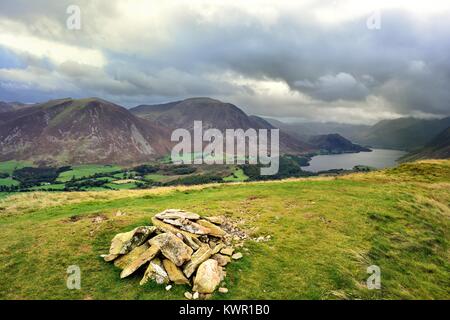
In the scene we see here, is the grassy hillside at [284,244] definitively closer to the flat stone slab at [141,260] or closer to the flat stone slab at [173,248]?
the flat stone slab at [141,260]

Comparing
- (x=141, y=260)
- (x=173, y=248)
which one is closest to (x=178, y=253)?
(x=173, y=248)

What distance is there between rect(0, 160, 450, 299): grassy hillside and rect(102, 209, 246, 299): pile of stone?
1.99 ft

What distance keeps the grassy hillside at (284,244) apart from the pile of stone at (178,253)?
0.61 meters

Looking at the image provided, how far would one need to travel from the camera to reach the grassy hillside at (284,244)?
14.9 metres

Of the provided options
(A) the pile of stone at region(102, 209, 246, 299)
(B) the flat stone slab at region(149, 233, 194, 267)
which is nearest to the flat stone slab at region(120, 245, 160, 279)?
(A) the pile of stone at region(102, 209, 246, 299)

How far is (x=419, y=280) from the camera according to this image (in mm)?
17016

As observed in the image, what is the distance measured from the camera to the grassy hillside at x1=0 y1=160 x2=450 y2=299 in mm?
14922

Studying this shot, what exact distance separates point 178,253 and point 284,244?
7725 millimetres

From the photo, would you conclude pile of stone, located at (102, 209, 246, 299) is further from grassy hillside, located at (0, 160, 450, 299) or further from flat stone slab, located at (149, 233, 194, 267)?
grassy hillside, located at (0, 160, 450, 299)

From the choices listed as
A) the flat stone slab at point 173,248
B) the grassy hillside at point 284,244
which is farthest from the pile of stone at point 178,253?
the grassy hillside at point 284,244

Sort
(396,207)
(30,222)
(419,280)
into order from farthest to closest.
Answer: (396,207) < (30,222) < (419,280)
